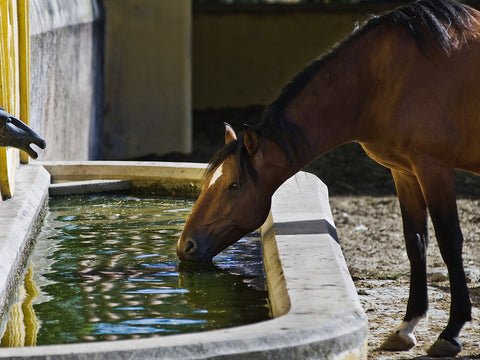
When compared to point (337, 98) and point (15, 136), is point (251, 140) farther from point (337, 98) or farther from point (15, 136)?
point (15, 136)

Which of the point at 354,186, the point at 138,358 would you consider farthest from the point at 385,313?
the point at 354,186

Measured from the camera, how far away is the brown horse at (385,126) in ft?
11.3

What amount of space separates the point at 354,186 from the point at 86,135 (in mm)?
2765

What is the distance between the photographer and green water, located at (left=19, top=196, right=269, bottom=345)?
110 inches

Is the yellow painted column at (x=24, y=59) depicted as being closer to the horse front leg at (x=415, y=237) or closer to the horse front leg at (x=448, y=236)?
the horse front leg at (x=415, y=237)

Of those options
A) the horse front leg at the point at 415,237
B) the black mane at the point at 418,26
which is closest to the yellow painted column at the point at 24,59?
the black mane at the point at 418,26

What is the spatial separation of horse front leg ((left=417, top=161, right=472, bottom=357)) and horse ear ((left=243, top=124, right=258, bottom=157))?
674 millimetres

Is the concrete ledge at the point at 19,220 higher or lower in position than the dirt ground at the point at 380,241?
higher

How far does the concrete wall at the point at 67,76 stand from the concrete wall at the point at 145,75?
12.8 inches

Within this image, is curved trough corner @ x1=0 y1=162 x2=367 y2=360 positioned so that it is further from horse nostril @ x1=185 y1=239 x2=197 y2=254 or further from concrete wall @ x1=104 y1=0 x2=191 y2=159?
concrete wall @ x1=104 y1=0 x2=191 y2=159

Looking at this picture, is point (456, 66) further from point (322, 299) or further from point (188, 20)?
point (188, 20)

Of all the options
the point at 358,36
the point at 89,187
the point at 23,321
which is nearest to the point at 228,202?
the point at 358,36


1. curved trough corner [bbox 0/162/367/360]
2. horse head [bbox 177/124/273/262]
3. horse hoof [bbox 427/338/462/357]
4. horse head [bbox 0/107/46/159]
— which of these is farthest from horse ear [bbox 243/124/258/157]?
horse hoof [bbox 427/338/462/357]

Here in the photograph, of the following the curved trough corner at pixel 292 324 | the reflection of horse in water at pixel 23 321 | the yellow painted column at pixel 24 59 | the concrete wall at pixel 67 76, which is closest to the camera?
the curved trough corner at pixel 292 324
